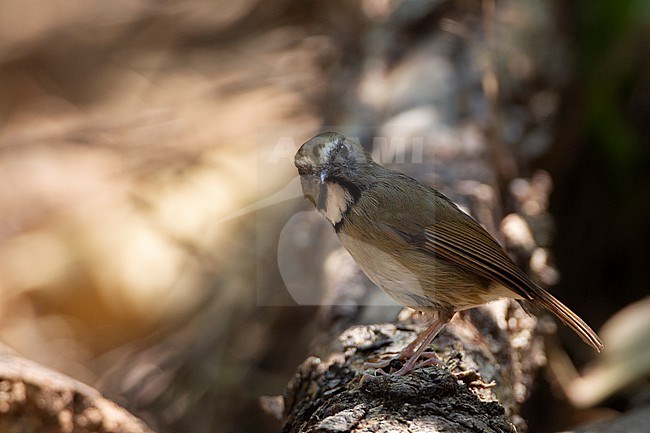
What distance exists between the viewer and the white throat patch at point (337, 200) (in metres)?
3.20

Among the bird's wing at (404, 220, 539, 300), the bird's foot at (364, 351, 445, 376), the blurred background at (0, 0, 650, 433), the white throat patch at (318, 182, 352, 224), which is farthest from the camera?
the blurred background at (0, 0, 650, 433)

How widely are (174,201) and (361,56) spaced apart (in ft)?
5.68

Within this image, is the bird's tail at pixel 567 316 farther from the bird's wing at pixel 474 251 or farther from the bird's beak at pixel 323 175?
the bird's beak at pixel 323 175

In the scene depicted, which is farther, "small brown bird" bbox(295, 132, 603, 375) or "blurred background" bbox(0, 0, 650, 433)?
"blurred background" bbox(0, 0, 650, 433)

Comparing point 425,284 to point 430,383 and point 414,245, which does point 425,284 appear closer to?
point 414,245

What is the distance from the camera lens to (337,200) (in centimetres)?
321

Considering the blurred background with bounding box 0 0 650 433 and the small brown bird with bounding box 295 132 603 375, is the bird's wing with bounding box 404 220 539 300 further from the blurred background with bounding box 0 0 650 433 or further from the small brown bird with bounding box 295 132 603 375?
the blurred background with bounding box 0 0 650 433

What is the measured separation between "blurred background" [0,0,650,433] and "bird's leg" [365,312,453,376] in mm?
1208

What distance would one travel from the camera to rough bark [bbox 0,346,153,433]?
2914mm

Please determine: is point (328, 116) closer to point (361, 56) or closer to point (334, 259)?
point (361, 56)

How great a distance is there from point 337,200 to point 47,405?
1.28 metres

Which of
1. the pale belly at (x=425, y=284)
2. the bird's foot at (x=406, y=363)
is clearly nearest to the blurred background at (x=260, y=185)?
the pale belly at (x=425, y=284)

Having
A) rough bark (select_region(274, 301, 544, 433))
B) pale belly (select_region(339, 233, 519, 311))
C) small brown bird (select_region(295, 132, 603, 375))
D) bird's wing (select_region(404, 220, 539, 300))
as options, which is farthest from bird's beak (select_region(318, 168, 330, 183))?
rough bark (select_region(274, 301, 544, 433))

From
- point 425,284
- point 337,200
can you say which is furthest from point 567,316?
point 337,200
